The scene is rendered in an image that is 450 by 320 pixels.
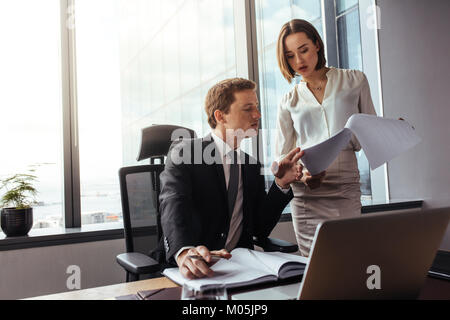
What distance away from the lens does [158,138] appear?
169 centimetres

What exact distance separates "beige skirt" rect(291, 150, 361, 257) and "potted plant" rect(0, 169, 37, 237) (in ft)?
4.94

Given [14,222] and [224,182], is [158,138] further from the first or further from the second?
[14,222]

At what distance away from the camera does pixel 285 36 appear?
61.8 inches

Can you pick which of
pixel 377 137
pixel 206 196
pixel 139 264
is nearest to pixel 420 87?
pixel 377 137

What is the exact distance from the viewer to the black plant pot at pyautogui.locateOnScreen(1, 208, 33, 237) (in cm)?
199

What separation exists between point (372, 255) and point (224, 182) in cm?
83

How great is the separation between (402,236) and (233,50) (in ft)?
8.94

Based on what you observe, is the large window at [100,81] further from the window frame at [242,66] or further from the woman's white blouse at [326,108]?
the woman's white blouse at [326,108]

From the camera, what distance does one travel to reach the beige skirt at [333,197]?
1560mm

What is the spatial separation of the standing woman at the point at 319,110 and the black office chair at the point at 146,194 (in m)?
0.22

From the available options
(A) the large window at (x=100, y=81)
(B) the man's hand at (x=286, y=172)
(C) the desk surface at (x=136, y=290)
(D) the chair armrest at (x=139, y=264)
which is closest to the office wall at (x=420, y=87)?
(A) the large window at (x=100, y=81)

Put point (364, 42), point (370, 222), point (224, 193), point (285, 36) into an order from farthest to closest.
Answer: point (364, 42), point (285, 36), point (224, 193), point (370, 222)
